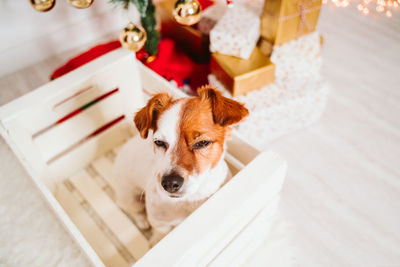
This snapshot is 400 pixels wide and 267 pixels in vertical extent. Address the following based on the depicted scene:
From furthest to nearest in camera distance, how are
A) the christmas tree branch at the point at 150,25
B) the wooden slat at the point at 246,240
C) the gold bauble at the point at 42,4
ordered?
1. the christmas tree branch at the point at 150,25
2. the gold bauble at the point at 42,4
3. the wooden slat at the point at 246,240

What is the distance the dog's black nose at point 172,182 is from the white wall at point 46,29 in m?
1.37

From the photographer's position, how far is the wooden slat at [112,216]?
1264 millimetres

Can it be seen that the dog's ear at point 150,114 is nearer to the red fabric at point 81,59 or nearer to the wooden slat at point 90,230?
the wooden slat at point 90,230

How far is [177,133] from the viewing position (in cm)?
89

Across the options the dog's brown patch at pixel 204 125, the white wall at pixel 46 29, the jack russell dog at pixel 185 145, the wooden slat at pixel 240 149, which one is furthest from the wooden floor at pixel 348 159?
the dog's brown patch at pixel 204 125

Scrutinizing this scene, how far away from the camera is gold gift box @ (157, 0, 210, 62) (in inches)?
70.2

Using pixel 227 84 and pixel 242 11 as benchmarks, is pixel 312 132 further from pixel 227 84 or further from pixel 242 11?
pixel 242 11

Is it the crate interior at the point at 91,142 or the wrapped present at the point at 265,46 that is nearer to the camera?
the crate interior at the point at 91,142

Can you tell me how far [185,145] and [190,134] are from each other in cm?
4

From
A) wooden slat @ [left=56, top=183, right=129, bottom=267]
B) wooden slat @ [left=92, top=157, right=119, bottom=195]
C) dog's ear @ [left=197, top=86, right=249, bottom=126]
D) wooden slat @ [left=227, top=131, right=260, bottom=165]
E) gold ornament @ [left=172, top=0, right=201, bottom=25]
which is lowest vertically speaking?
wooden slat @ [left=56, top=183, right=129, bottom=267]

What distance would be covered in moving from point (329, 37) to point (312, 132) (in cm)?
108

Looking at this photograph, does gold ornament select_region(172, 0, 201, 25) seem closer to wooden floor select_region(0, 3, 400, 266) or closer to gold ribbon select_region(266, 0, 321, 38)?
gold ribbon select_region(266, 0, 321, 38)

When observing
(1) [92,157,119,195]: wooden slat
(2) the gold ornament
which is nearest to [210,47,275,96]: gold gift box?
(2) the gold ornament

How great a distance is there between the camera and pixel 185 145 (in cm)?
89
